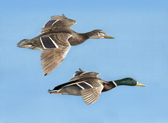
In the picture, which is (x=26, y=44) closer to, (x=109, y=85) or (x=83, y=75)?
(x=83, y=75)

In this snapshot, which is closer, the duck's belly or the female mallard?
the female mallard

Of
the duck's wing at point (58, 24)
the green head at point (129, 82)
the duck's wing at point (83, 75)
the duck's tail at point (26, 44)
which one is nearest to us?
the duck's tail at point (26, 44)

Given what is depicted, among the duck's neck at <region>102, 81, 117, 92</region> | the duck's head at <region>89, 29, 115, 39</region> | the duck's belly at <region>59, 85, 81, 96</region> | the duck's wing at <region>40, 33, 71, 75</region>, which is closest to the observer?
the duck's wing at <region>40, 33, 71, 75</region>

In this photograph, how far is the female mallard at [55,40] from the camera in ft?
37.9

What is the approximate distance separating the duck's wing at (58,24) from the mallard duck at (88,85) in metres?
1.74

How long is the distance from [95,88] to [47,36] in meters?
2.57

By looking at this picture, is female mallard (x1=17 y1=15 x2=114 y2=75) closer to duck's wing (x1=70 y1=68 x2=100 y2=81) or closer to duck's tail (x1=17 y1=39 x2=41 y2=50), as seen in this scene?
duck's tail (x1=17 y1=39 x2=41 y2=50)

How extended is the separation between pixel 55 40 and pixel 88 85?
73.8 inches

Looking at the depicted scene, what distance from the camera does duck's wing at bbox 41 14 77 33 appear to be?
1413 centimetres

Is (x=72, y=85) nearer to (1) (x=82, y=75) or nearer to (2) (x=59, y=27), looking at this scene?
(1) (x=82, y=75)

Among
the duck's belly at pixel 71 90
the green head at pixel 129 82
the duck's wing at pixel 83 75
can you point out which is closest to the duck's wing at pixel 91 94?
the duck's belly at pixel 71 90

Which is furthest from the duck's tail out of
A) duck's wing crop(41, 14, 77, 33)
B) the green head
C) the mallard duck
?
the green head

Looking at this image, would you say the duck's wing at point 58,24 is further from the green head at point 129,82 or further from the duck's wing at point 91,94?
the duck's wing at point 91,94

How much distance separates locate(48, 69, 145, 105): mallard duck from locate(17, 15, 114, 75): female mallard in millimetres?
1061
